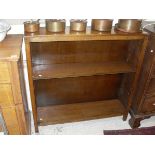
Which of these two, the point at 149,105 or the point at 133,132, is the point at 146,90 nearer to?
the point at 149,105

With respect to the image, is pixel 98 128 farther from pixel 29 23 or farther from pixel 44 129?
pixel 29 23

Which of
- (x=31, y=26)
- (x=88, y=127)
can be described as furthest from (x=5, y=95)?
(x=88, y=127)

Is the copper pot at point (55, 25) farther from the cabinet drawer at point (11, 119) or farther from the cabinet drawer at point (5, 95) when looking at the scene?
the cabinet drawer at point (11, 119)

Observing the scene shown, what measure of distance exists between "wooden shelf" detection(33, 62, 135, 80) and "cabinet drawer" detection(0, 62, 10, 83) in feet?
0.97

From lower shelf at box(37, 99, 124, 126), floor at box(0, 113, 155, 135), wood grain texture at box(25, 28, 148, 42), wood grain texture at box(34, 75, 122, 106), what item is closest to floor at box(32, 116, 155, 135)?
floor at box(0, 113, 155, 135)

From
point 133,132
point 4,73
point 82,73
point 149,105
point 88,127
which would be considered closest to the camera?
point 4,73

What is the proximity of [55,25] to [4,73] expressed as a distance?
452 millimetres

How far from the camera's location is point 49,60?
154cm

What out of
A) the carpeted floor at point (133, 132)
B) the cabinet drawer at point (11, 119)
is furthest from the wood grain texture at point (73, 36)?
the carpeted floor at point (133, 132)

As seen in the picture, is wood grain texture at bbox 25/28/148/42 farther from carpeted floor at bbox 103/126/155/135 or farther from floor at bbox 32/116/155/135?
floor at bbox 32/116/155/135

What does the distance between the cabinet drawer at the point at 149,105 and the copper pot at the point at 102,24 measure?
29.1 inches

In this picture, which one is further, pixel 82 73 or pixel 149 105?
pixel 149 105

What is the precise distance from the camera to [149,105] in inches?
65.2
